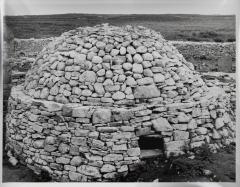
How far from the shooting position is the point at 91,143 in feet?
13.4

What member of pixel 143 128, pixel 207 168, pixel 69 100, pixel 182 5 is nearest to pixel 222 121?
pixel 207 168

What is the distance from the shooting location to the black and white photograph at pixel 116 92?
162 inches

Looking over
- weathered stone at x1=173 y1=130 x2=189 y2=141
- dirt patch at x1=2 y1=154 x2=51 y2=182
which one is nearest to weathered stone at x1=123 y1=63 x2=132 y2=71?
weathered stone at x1=173 y1=130 x2=189 y2=141

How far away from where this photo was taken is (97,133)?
4074 millimetres

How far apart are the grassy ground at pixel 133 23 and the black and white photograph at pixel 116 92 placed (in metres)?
0.01

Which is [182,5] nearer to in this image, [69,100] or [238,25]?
[238,25]

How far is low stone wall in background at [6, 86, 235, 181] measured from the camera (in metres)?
4.07

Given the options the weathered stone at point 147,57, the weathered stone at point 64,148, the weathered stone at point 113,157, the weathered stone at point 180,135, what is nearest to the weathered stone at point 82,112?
the weathered stone at point 64,148

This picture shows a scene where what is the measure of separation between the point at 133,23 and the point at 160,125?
47.7 inches

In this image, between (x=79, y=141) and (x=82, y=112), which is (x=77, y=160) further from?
(x=82, y=112)

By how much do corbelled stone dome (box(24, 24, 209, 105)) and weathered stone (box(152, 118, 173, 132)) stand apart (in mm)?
236

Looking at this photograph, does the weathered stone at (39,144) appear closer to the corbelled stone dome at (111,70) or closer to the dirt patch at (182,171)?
the corbelled stone dome at (111,70)

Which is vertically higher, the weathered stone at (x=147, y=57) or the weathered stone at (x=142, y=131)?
the weathered stone at (x=147, y=57)

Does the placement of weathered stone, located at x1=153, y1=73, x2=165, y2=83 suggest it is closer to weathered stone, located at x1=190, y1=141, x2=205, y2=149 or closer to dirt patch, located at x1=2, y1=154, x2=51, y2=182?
weathered stone, located at x1=190, y1=141, x2=205, y2=149
